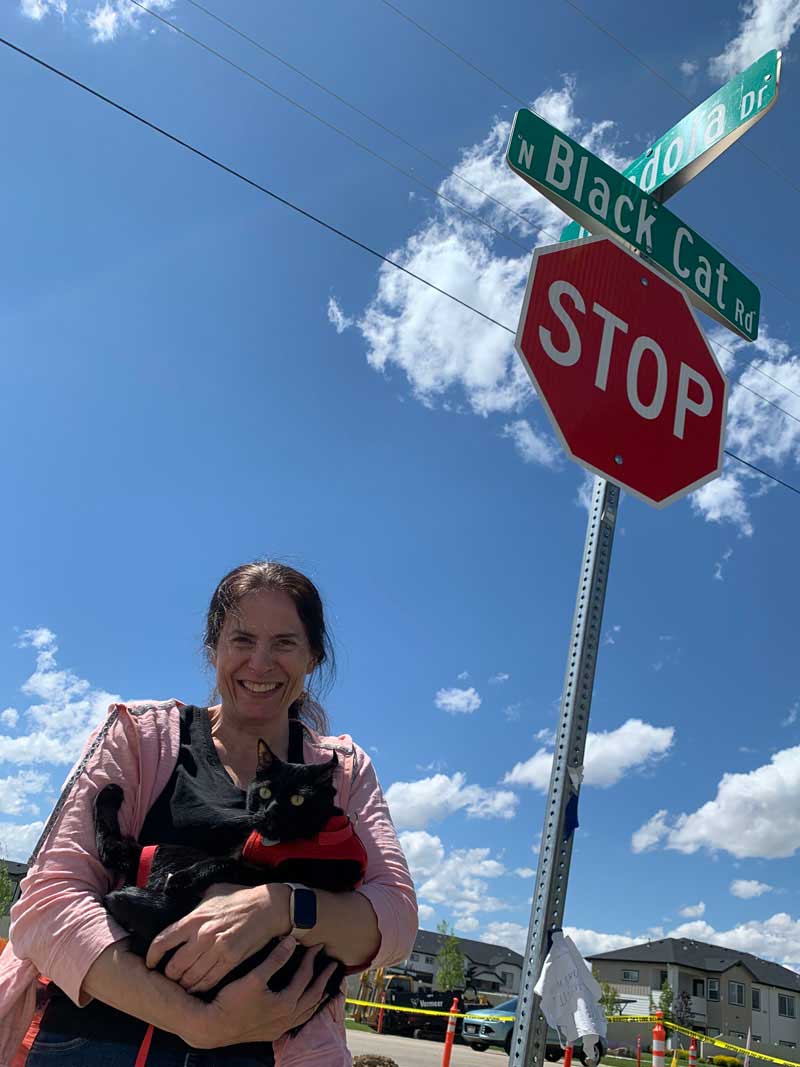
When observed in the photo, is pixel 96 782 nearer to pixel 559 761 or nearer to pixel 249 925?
pixel 249 925

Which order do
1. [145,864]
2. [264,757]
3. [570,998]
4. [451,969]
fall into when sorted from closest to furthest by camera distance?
[145,864]
[264,757]
[570,998]
[451,969]

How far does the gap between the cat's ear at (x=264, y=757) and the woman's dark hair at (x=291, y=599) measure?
352 mm

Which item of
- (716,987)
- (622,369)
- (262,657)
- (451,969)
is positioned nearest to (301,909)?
(262,657)

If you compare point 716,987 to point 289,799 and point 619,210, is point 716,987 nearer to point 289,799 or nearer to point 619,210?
point 619,210

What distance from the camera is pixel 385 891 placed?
62.0 inches

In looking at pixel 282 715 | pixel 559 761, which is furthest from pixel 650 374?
pixel 282 715

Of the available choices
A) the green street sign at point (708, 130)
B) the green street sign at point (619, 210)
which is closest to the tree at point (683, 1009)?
the green street sign at point (619, 210)

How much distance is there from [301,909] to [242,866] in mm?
160

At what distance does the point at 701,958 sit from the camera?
60.3m

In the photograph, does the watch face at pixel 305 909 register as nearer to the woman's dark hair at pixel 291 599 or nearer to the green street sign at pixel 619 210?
the woman's dark hair at pixel 291 599

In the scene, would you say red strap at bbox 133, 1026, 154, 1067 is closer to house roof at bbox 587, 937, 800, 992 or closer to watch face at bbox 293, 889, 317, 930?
watch face at bbox 293, 889, 317, 930

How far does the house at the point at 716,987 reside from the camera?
189ft

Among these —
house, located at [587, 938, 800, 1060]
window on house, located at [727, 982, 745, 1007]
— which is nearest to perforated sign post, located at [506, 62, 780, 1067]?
house, located at [587, 938, 800, 1060]

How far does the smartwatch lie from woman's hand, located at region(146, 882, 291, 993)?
1cm
